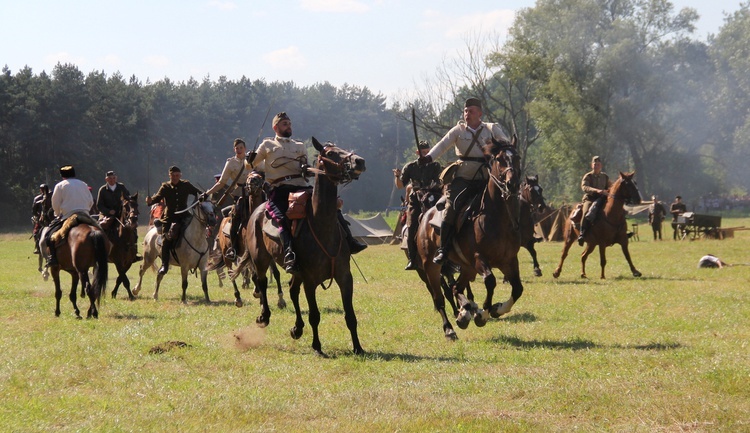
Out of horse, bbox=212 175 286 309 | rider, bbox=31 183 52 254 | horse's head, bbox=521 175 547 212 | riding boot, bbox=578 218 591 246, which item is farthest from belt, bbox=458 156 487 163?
rider, bbox=31 183 52 254

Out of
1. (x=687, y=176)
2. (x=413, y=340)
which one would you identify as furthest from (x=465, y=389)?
(x=687, y=176)

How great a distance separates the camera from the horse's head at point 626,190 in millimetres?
21141

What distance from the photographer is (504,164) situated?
11742 millimetres

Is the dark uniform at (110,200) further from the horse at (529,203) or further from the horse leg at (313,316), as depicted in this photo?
the horse leg at (313,316)

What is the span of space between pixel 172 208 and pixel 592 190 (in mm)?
9430

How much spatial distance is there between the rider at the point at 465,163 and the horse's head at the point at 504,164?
37 cm

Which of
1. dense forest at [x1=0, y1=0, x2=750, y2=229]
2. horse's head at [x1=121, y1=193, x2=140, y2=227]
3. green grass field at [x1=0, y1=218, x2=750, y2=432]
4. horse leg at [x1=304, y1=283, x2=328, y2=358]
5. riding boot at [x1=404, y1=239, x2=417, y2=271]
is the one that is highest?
dense forest at [x1=0, y1=0, x2=750, y2=229]

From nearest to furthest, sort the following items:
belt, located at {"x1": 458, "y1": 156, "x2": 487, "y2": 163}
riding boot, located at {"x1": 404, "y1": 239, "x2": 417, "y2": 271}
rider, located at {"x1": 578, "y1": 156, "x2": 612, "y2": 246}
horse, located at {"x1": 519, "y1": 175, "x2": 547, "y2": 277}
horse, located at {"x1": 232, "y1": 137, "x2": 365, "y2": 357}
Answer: horse, located at {"x1": 232, "y1": 137, "x2": 365, "y2": 357} < belt, located at {"x1": 458, "y1": 156, "x2": 487, "y2": 163} < riding boot, located at {"x1": 404, "y1": 239, "x2": 417, "y2": 271} < horse, located at {"x1": 519, "y1": 175, "x2": 547, "y2": 277} < rider, located at {"x1": 578, "y1": 156, "x2": 612, "y2": 246}

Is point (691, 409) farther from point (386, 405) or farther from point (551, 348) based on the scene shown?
point (551, 348)

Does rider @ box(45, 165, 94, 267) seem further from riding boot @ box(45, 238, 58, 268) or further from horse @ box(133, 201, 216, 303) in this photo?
horse @ box(133, 201, 216, 303)

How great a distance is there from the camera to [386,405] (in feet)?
26.1

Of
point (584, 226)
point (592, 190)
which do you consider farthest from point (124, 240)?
point (592, 190)

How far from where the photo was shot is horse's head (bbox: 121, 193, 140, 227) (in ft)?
66.7

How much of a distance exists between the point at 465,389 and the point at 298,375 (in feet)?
6.35
